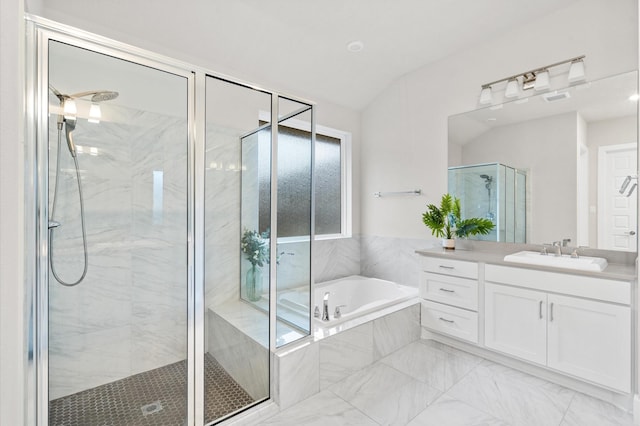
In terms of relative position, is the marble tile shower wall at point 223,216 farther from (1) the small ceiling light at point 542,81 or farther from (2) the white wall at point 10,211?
(1) the small ceiling light at point 542,81

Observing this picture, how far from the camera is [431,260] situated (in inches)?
106

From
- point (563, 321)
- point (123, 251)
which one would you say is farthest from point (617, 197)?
point (123, 251)

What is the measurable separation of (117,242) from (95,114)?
31.3 inches

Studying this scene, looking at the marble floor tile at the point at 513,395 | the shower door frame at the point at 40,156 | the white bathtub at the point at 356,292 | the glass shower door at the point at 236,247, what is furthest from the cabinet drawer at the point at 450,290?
the shower door frame at the point at 40,156

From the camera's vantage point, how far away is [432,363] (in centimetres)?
235

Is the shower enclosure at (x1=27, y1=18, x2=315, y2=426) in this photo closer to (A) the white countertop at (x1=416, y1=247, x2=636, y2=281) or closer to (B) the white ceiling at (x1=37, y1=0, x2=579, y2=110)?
(B) the white ceiling at (x1=37, y1=0, x2=579, y2=110)

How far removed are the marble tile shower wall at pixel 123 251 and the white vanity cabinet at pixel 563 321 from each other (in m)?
2.20

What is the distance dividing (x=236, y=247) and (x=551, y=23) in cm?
300

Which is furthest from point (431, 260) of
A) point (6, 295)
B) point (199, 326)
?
A: point (6, 295)

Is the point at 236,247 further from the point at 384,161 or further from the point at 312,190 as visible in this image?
the point at 384,161

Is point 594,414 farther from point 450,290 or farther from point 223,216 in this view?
point 223,216

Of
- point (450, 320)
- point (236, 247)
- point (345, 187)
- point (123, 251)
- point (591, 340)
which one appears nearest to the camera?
point (591, 340)

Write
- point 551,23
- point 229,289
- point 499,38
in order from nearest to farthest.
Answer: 1. point 229,289
2. point 551,23
3. point 499,38

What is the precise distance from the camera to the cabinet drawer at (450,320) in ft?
7.96
